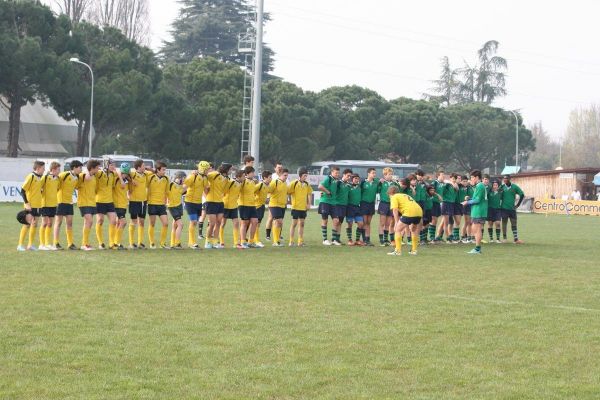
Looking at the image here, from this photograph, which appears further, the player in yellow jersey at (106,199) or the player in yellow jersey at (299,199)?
the player in yellow jersey at (299,199)

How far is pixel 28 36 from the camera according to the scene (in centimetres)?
5778

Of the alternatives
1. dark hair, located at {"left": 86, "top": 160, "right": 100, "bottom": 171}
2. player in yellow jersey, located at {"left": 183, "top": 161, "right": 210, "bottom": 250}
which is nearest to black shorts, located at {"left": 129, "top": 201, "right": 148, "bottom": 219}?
player in yellow jersey, located at {"left": 183, "top": 161, "right": 210, "bottom": 250}

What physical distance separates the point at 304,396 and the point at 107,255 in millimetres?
12005

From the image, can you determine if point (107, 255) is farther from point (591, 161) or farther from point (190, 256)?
point (591, 161)

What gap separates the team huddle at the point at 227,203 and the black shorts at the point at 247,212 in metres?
0.02

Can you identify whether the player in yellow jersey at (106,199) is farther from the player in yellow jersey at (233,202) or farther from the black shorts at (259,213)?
the black shorts at (259,213)

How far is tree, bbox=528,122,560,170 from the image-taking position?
131250 mm

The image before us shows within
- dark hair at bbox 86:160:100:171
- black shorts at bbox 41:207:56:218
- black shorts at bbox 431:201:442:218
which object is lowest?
black shorts at bbox 41:207:56:218

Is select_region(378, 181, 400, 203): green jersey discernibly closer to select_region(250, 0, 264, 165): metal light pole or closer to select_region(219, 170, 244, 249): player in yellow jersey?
select_region(219, 170, 244, 249): player in yellow jersey

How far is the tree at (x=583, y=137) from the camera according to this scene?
128250 millimetres

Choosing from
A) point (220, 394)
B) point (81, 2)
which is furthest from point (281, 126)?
point (220, 394)

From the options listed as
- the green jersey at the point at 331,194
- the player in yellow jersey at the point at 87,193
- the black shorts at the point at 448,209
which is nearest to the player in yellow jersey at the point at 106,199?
the player in yellow jersey at the point at 87,193

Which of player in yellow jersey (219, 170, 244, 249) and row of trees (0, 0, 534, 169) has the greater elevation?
row of trees (0, 0, 534, 169)

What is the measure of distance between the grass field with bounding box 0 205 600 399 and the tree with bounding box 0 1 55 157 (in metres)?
39.9
